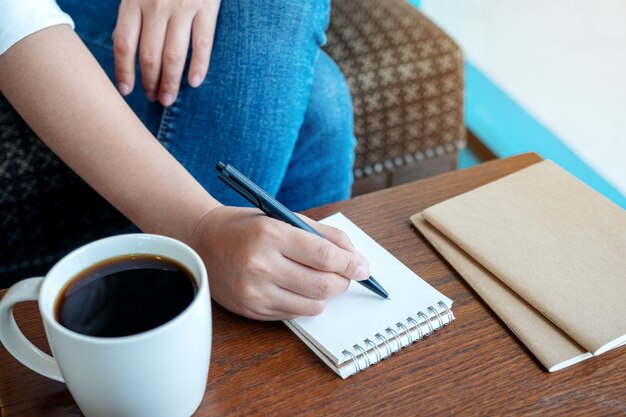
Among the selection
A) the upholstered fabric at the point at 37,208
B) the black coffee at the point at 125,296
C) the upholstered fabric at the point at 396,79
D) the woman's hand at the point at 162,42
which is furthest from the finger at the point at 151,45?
the upholstered fabric at the point at 396,79

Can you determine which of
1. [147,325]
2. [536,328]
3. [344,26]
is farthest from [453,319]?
[344,26]

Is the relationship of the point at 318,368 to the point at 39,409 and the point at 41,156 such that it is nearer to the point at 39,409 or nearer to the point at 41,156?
the point at 39,409

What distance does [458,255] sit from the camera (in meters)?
A: 0.63

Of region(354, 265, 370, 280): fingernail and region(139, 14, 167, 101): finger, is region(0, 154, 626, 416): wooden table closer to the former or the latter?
region(354, 265, 370, 280): fingernail

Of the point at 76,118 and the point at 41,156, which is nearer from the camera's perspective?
the point at 76,118

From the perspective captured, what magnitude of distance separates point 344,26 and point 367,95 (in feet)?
0.50

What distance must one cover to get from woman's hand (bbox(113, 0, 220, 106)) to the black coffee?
0.31 meters

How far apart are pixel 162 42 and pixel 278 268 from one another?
0.33 meters

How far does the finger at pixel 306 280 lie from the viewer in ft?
1.75

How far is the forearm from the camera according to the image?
2.02 feet

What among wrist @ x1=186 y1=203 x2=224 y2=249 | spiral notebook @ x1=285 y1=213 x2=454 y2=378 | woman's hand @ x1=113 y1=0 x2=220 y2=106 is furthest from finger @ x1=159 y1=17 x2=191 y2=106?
spiral notebook @ x1=285 y1=213 x2=454 y2=378

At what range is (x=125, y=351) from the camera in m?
0.41

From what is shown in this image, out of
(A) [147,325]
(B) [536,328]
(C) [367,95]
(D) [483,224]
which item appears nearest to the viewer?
(A) [147,325]

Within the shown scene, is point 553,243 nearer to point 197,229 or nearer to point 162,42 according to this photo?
point 197,229
